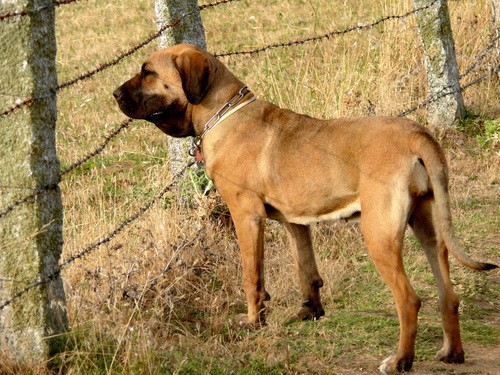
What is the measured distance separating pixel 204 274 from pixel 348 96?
10.2ft

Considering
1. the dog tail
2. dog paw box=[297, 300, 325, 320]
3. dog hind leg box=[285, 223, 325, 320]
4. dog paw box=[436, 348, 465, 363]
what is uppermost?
the dog tail

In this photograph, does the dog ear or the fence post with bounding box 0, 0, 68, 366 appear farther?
the dog ear

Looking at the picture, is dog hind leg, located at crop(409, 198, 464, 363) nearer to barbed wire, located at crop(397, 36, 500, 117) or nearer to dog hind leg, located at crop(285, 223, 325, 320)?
dog hind leg, located at crop(285, 223, 325, 320)

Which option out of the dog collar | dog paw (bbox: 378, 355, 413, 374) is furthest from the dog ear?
dog paw (bbox: 378, 355, 413, 374)

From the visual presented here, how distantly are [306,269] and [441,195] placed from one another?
133cm

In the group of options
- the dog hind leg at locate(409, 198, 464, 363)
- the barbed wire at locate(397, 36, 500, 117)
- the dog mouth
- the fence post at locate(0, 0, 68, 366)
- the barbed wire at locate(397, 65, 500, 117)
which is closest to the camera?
the fence post at locate(0, 0, 68, 366)

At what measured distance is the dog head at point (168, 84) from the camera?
5811 millimetres

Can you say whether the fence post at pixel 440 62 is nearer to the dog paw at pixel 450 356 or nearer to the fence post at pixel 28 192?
the dog paw at pixel 450 356

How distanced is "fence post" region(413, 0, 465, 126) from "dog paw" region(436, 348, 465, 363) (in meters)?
4.47

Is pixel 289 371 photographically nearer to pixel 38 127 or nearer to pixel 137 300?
pixel 137 300

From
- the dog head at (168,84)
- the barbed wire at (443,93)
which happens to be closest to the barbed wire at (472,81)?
the barbed wire at (443,93)

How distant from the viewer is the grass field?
5117 millimetres

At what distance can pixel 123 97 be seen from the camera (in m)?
5.84

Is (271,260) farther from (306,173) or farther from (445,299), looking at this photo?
(445,299)
